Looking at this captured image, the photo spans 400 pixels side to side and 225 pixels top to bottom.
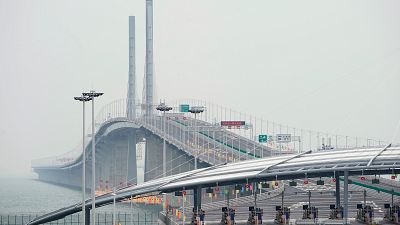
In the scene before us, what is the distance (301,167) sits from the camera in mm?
100688

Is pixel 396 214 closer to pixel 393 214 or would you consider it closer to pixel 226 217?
pixel 393 214

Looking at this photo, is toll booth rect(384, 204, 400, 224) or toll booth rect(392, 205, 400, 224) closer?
toll booth rect(392, 205, 400, 224)

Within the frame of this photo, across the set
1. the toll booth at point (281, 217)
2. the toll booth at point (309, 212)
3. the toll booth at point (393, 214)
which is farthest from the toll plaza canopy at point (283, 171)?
the toll booth at point (309, 212)

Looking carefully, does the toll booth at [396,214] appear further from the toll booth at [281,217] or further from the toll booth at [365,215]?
the toll booth at [281,217]

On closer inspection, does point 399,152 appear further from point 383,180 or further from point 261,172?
point 383,180

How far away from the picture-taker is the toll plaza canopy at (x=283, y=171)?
9734 centimetres

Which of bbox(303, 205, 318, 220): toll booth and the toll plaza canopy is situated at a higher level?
the toll plaza canopy

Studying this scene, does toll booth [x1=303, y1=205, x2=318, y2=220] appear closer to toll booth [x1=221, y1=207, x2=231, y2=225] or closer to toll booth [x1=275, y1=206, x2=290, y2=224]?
toll booth [x1=275, y1=206, x2=290, y2=224]

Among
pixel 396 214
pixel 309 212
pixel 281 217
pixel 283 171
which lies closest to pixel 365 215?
pixel 396 214

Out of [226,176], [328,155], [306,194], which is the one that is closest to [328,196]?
[306,194]

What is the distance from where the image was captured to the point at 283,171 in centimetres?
9894

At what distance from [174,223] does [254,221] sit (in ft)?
25.8

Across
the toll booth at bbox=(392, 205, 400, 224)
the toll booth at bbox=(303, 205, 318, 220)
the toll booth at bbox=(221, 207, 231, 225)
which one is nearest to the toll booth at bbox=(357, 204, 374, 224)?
the toll booth at bbox=(392, 205, 400, 224)

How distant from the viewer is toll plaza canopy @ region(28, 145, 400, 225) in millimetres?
97344
